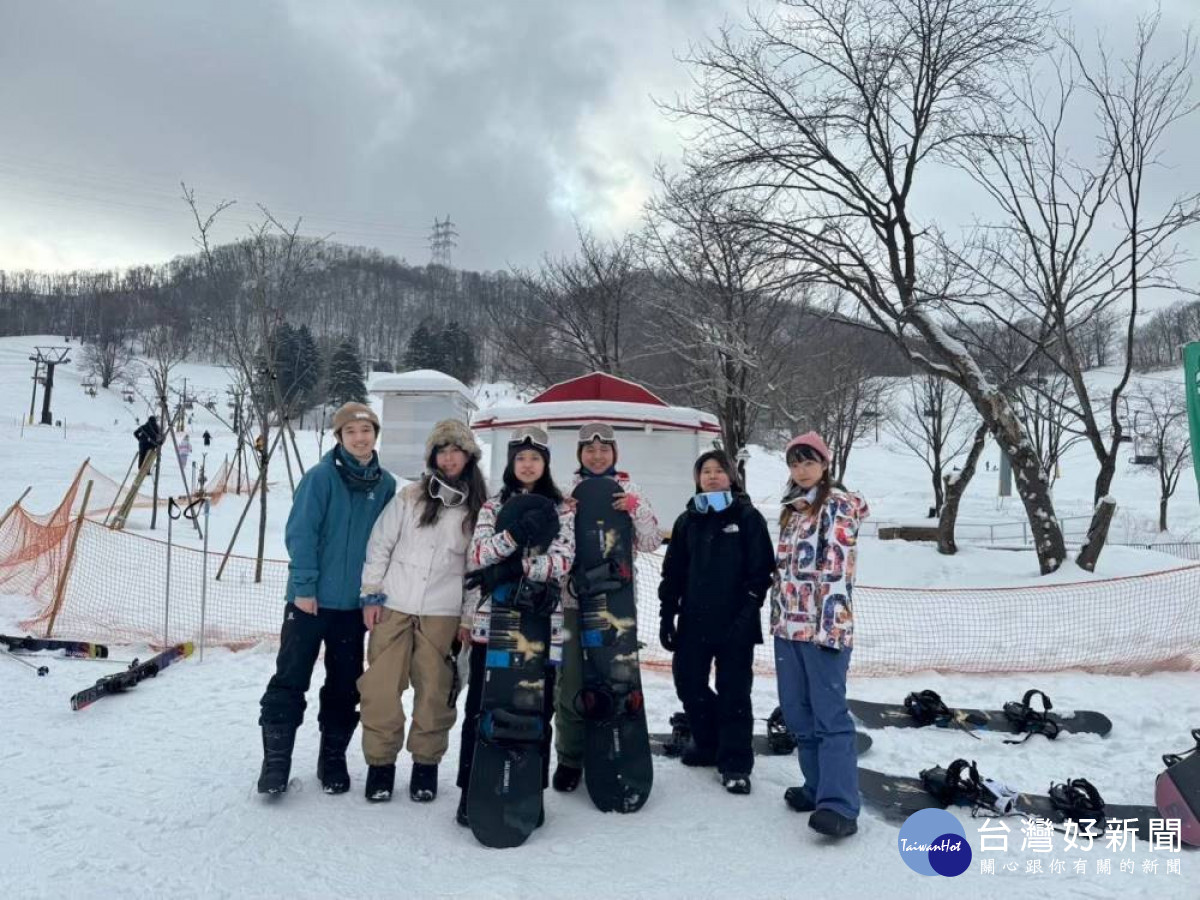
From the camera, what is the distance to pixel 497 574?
311 centimetres

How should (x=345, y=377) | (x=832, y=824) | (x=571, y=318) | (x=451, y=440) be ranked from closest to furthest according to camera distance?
(x=832, y=824), (x=451, y=440), (x=571, y=318), (x=345, y=377)

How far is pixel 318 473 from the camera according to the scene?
337 cm

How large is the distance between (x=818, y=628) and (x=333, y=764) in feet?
7.59

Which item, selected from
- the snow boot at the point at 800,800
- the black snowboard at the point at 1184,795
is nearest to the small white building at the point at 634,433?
the snow boot at the point at 800,800

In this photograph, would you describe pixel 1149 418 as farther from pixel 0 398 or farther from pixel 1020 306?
pixel 0 398

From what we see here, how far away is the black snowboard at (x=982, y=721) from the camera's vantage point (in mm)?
4410

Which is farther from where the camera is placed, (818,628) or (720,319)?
(720,319)

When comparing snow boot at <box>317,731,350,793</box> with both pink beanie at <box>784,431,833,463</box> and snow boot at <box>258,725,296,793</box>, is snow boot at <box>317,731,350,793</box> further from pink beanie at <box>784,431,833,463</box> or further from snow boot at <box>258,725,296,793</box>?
pink beanie at <box>784,431,833,463</box>

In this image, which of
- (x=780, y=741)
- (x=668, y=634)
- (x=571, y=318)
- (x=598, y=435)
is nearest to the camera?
(x=598, y=435)

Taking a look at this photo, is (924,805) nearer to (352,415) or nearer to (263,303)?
(352,415)

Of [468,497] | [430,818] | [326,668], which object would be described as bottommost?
[430,818]

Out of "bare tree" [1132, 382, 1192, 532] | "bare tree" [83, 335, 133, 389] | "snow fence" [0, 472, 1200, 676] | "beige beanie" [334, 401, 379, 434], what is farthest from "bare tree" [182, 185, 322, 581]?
"bare tree" [83, 335, 133, 389]

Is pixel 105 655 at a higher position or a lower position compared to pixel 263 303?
lower

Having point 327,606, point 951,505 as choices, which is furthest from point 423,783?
point 951,505
